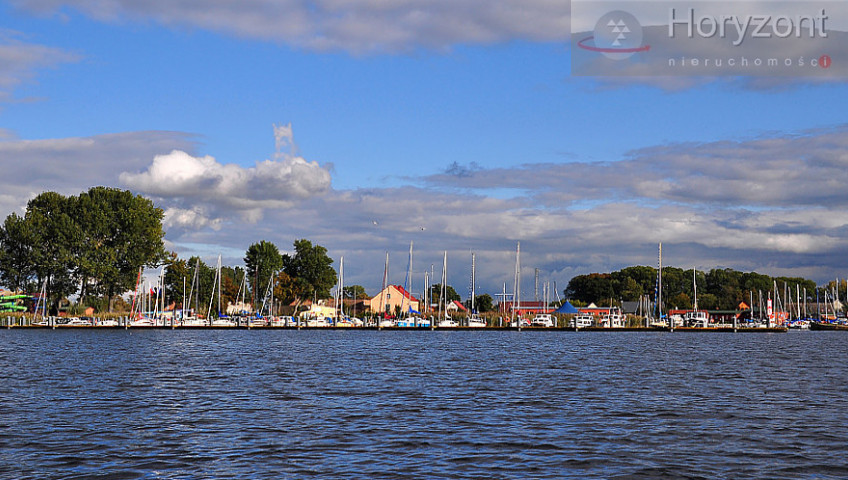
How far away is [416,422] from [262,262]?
165335 millimetres

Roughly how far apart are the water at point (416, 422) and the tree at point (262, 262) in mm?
136852

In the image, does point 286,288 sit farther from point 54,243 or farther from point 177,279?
point 54,243

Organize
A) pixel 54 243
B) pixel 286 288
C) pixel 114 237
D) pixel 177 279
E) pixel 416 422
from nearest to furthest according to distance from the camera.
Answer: pixel 416 422 → pixel 54 243 → pixel 114 237 → pixel 177 279 → pixel 286 288

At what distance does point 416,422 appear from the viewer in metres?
28.7

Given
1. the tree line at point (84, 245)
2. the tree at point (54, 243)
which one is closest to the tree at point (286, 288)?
the tree line at point (84, 245)

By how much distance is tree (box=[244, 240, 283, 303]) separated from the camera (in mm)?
189750

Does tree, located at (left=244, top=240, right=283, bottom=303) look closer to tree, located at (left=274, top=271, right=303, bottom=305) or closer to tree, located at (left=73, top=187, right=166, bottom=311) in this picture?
tree, located at (left=274, top=271, right=303, bottom=305)

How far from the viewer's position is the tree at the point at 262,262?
189750mm

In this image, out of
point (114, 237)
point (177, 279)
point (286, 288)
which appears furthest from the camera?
point (286, 288)

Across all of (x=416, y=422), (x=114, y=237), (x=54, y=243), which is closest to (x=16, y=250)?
(x=54, y=243)

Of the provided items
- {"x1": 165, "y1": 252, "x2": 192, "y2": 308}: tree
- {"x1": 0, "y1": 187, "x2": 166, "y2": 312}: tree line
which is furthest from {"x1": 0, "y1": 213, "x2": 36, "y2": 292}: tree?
{"x1": 165, "y1": 252, "x2": 192, "y2": 308}: tree

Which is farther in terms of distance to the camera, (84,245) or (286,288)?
(286,288)

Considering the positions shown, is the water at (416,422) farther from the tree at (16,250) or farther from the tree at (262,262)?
the tree at (262,262)

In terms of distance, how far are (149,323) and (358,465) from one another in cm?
12597
